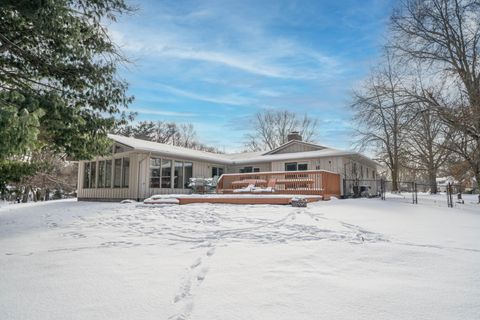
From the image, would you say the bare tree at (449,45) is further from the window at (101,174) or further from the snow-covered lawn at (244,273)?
the window at (101,174)

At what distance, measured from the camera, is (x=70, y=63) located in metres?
6.60

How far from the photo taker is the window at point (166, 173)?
15.5 meters

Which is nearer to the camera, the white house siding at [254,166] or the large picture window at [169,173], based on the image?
the large picture window at [169,173]

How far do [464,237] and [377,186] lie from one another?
726 inches

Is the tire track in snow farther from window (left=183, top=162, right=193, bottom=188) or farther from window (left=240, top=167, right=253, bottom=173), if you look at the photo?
window (left=240, top=167, right=253, bottom=173)

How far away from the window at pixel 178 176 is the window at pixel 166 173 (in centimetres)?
33

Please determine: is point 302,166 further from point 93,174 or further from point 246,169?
point 93,174

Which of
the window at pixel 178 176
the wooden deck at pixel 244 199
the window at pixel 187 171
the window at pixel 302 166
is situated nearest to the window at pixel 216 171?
the window at pixel 187 171

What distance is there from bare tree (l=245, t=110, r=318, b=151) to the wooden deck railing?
21939 mm

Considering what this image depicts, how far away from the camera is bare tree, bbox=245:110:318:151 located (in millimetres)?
35594

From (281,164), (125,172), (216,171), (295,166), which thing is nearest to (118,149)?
(125,172)

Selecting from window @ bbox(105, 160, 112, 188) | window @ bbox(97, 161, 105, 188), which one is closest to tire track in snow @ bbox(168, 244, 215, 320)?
window @ bbox(105, 160, 112, 188)

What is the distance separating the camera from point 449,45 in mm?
13180

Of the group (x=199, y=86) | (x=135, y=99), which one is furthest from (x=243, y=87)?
(x=135, y=99)
